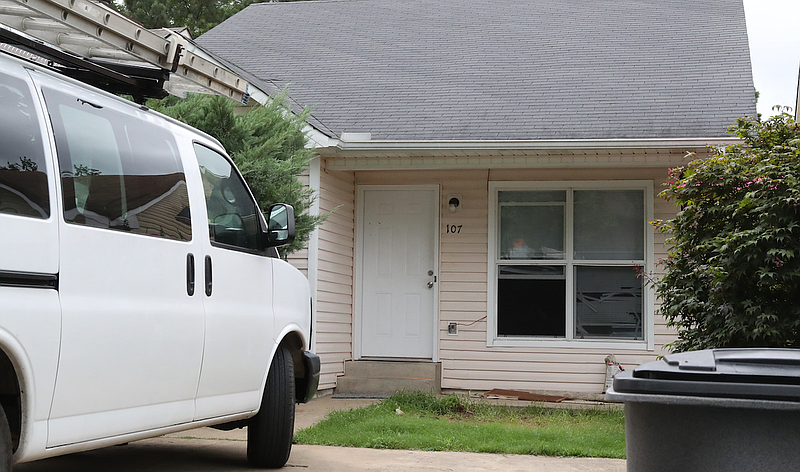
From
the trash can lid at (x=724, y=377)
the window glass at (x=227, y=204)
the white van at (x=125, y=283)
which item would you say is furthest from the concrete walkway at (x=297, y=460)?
the trash can lid at (x=724, y=377)

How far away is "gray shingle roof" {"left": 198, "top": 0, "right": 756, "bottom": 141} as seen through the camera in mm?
10016

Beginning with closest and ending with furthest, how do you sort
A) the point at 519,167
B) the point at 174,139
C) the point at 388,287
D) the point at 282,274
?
the point at 174,139, the point at 282,274, the point at 519,167, the point at 388,287

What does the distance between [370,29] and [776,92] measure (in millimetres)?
20244

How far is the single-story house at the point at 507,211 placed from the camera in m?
9.55

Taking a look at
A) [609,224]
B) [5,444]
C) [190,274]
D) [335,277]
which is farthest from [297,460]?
[609,224]

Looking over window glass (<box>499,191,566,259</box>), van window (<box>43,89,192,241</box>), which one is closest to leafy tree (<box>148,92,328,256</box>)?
window glass (<box>499,191,566,259</box>)

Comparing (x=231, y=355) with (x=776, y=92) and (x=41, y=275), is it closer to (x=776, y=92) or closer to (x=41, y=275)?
(x=41, y=275)

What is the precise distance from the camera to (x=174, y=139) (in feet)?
14.1

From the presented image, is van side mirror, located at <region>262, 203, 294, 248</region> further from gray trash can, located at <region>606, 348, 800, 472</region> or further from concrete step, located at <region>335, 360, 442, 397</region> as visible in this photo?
concrete step, located at <region>335, 360, 442, 397</region>

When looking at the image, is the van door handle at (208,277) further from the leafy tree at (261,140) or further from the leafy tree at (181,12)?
the leafy tree at (181,12)

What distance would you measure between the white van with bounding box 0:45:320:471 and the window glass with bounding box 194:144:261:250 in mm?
12

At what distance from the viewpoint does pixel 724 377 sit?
2.51 m

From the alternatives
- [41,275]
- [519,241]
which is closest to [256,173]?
[519,241]

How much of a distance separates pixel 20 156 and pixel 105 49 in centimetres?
127
